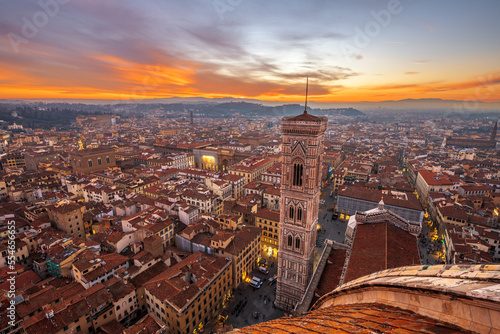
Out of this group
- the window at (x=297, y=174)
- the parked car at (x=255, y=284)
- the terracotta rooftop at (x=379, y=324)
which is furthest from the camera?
the parked car at (x=255, y=284)

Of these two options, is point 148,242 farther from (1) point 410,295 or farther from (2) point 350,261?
(1) point 410,295

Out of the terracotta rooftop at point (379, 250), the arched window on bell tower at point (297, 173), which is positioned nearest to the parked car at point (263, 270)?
the terracotta rooftop at point (379, 250)

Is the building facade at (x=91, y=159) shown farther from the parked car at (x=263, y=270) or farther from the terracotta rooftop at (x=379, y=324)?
the terracotta rooftop at (x=379, y=324)

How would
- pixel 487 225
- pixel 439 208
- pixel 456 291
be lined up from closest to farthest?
1. pixel 456 291
2. pixel 487 225
3. pixel 439 208

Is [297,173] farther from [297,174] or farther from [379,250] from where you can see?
[379,250]

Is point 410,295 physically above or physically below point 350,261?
above

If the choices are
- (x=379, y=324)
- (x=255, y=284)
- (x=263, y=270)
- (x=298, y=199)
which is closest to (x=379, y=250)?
(x=298, y=199)

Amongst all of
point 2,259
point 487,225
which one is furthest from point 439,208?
point 2,259

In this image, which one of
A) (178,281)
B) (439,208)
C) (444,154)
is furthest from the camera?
(444,154)
